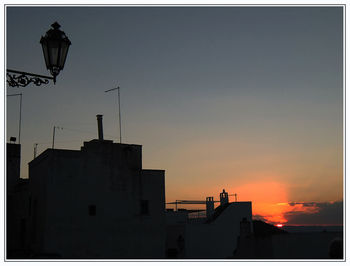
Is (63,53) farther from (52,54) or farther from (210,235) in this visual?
(210,235)

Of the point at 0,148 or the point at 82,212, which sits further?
the point at 82,212

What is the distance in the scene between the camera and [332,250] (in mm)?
12875

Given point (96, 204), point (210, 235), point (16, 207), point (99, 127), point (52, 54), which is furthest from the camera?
point (210, 235)

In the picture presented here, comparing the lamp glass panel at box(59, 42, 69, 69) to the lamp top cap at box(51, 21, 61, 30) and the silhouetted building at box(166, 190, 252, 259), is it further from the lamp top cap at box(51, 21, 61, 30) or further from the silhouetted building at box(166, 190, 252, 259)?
the silhouetted building at box(166, 190, 252, 259)

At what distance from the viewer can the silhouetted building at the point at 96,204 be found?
A: 28.4 metres

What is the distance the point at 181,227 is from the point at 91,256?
14680 mm

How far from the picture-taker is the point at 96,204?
29.9 meters

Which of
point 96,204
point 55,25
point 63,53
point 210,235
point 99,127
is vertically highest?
point 55,25

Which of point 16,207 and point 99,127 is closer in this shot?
point 99,127

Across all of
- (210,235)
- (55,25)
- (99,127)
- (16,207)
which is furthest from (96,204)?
(55,25)

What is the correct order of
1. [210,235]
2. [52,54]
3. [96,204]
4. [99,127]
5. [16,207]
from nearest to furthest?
[52,54] → [96,204] → [99,127] → [16,207] → [210,235]

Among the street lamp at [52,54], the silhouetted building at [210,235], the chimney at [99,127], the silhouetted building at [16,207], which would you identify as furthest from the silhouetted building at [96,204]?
the street lamp at [52,54]
